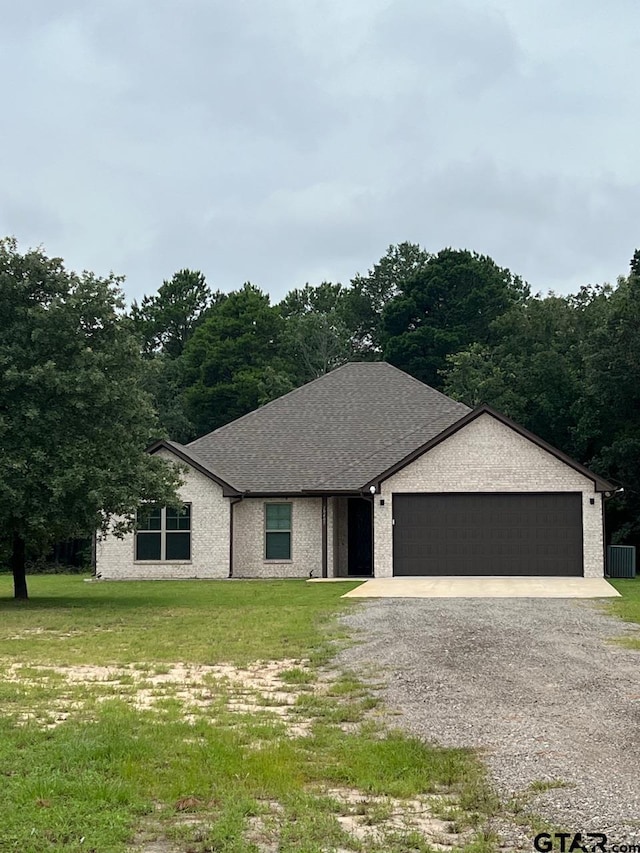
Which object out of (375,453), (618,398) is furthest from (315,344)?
(375,453)

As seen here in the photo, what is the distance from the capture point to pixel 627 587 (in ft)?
76.9

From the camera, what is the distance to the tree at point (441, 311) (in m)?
58.7

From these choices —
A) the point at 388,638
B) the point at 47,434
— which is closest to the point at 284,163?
the point at 47,434

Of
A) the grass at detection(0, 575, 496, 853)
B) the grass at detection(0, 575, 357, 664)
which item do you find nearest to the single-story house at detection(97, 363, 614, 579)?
the grass at detection(0, 575, 357, 664)

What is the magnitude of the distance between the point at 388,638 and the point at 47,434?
985cm

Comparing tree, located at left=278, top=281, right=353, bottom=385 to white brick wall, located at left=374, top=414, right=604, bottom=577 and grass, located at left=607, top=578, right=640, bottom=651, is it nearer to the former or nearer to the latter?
white brick wall, located at left=374, top=414, right=604, bottom=577

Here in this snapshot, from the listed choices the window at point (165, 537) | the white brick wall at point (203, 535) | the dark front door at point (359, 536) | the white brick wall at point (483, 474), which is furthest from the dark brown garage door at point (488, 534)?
the window at point (165, 537)

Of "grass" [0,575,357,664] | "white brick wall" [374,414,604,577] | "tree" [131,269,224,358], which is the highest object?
"tree" [131,269,224,358]

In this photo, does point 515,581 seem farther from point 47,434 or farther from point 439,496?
point 47,434

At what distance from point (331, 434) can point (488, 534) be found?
277 inches

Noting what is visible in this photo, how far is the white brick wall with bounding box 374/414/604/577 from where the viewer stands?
27016mm

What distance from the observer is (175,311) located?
7031cm

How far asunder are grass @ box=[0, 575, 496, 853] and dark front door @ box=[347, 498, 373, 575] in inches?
714

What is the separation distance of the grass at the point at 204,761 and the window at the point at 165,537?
55.3 ft
